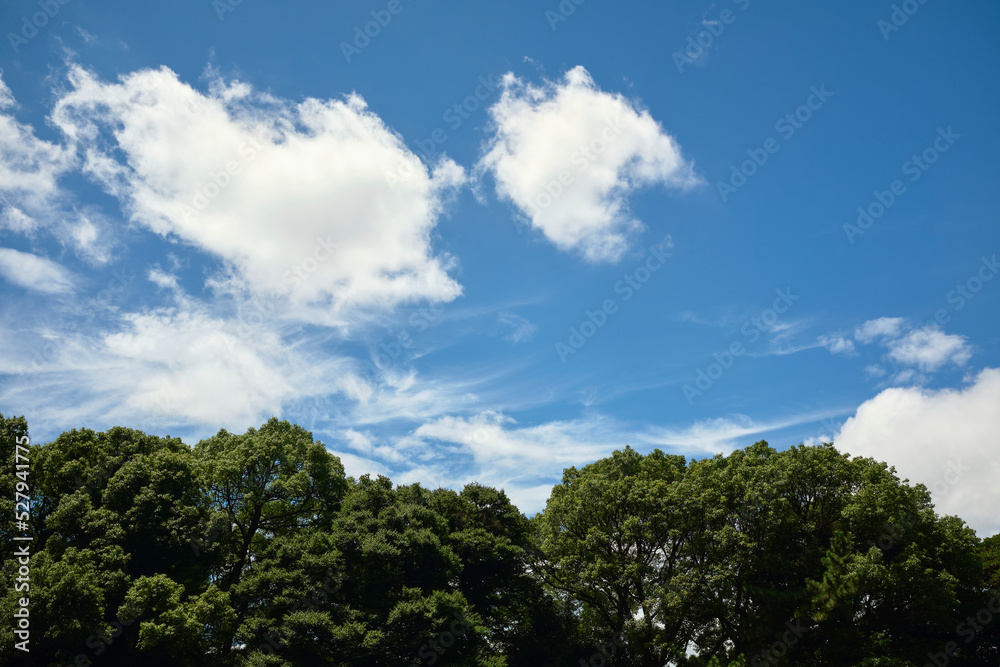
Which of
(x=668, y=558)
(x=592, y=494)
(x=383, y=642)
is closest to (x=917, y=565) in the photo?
(x=668, y=558)

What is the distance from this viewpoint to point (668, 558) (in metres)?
33.7

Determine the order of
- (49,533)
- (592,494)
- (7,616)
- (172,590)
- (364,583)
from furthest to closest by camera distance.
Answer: (592,494), (364,583), (49,533), (172,590), (7,616)

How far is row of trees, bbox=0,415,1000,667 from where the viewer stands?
2734 centimetres

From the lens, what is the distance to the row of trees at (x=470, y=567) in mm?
27344

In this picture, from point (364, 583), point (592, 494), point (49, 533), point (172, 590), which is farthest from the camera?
point (592, 494)

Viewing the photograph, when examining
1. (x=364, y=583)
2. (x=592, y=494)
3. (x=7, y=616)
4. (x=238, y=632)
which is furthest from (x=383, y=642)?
(x=7, y=616)

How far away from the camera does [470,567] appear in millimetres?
36906

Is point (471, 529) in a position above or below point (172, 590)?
above

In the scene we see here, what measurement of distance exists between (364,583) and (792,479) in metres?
22.7

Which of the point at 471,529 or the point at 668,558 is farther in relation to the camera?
the point at 471,529

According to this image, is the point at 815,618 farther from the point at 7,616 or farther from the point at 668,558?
the point at 7,616

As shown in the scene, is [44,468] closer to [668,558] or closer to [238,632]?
[238,632]

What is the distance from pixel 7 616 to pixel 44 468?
25.0 ft

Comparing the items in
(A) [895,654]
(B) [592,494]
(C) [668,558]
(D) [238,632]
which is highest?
(B) [592,494]
